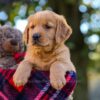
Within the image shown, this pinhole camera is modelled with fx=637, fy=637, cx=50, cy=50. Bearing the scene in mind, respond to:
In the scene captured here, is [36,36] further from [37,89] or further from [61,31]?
[37,89]

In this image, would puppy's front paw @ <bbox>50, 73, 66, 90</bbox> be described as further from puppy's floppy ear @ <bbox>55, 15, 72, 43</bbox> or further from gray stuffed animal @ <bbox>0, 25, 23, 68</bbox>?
gray stuffed animal @ <bbox>0, 25, 23, 68</bbox>

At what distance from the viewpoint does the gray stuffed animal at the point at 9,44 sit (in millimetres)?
4043

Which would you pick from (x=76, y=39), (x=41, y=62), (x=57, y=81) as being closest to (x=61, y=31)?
(x=41, y=62)

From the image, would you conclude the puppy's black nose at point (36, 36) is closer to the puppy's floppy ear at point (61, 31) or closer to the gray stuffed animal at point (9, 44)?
the puppy's floppy ear at point (61, 31)

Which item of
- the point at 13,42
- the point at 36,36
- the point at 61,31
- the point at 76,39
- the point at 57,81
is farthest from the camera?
the point at 76,39

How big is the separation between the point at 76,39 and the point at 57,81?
6811 mm

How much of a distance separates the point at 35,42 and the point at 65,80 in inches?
11.5

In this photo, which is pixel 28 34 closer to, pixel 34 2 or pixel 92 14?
pixel 34 2

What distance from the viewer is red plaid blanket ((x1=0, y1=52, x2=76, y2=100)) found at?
3.63 meters

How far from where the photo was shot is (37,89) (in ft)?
12.0

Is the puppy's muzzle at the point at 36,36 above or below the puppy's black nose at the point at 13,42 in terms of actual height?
above

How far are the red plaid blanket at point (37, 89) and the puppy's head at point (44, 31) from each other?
187 mm

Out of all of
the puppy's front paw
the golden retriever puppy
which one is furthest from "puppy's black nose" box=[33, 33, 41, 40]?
the puppy's front paw

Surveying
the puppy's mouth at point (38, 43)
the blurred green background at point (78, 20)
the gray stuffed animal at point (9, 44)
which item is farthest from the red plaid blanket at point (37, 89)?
the blurred green background at point (78, 20)
